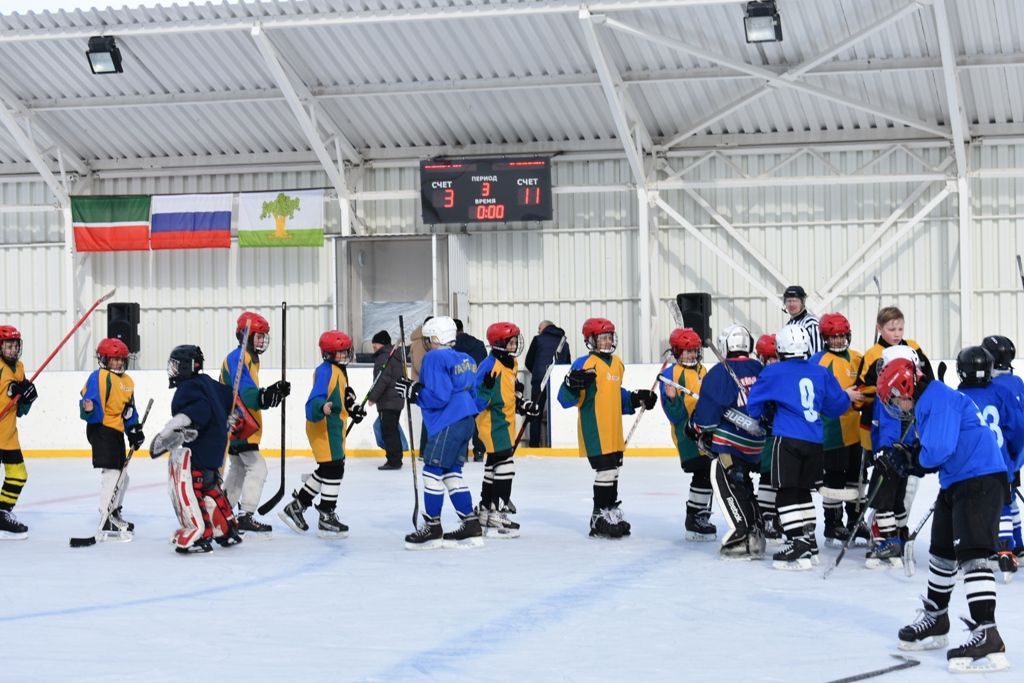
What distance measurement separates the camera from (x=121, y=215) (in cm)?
2034

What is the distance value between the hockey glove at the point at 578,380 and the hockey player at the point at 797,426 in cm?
155

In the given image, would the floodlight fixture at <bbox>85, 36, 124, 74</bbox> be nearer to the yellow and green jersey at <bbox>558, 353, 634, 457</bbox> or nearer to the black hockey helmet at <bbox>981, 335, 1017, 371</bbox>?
the yellow and green jersey at <bbox>558, 353, 634, 457</bbox>

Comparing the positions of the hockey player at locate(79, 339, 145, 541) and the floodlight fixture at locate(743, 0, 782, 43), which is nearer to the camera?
the hockey player at locate(79, 339, 145, 541)

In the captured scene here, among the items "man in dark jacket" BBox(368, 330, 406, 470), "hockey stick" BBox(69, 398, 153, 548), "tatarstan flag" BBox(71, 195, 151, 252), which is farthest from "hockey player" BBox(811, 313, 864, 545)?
"tatarstan flag" BBox(71, 195, 151, 252)

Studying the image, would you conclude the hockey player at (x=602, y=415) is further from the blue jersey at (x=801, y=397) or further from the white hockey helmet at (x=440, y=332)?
the blue jersey at (x=801, y=397)

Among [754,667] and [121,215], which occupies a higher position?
[121,215]

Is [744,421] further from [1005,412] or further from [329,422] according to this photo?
[329,422]

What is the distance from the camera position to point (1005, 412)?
686 cm

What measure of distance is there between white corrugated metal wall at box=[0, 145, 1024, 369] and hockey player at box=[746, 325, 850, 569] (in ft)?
38.6

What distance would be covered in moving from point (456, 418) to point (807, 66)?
9.73 m

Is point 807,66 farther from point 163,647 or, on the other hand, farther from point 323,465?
point 163,647

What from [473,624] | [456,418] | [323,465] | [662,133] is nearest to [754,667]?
[473,624]

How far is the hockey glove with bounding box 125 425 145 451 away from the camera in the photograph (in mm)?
9078

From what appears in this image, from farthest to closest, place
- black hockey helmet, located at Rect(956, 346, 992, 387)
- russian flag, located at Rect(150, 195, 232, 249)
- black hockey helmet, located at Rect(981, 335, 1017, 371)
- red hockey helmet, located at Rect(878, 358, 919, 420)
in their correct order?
russian flag, located at Rect(150, 195, 232, 249)
black hockey helmet, located at Rect(981, 335, 1017, 371)
black hockey helmet, located at Rect(956, 346, 992, 387)
red hockey helmet, located at Rect(878, 358, 919, 420)
